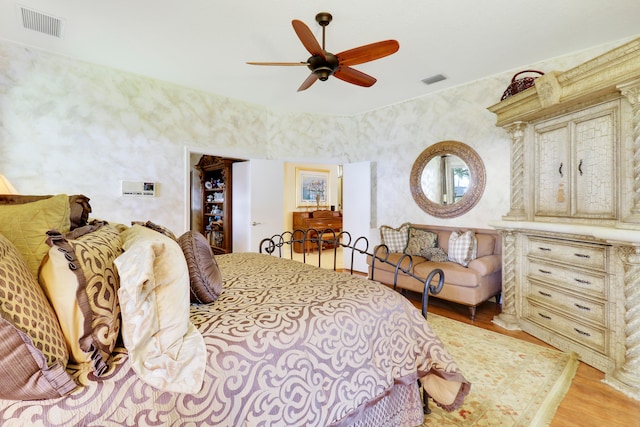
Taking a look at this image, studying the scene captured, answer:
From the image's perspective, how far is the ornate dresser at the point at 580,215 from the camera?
207 cm

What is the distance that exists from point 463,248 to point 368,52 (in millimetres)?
2561

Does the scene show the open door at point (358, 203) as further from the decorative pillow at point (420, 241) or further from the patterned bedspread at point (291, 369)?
the patterned bedspread at point (291, 369)

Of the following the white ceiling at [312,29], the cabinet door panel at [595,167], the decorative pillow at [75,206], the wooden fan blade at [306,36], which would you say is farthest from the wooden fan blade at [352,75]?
the decorative pillow at [75,206]

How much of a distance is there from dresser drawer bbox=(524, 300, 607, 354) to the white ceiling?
8.54 ft

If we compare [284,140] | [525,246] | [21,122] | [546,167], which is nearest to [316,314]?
[525,246]

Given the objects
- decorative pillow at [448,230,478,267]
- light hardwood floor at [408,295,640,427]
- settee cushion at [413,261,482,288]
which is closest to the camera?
light hardwood floor at [408,295,640,427]

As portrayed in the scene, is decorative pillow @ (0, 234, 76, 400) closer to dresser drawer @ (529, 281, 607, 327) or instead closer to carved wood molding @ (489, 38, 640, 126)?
dresser drawer @ (529, 281, 607, 327)

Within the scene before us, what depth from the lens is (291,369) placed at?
1.11m

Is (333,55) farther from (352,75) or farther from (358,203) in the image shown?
(358,203)

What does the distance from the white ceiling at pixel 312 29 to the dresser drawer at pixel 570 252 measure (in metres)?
1.96

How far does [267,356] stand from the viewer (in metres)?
1.08

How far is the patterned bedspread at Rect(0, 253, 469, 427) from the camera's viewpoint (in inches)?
33.8

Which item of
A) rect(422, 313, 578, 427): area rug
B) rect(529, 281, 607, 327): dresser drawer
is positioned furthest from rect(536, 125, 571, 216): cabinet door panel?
rect(422, 313, 578, 427): area rug

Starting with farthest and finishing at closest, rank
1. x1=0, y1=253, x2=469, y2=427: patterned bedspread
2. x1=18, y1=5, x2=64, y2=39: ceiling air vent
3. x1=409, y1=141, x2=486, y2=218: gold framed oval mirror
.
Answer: x1=409, y1=141, x2=486, y2=218: gold framed oval mirror < x1=18, y1=5, x2=64, y2=39: ceiling air vent < x1=0, y1=253, x2=469, y2=427: patterned bedspread
